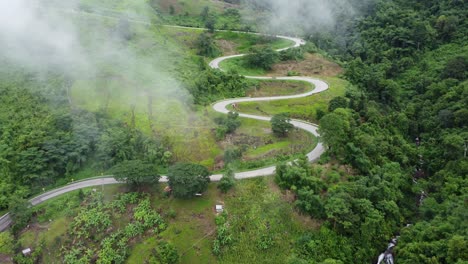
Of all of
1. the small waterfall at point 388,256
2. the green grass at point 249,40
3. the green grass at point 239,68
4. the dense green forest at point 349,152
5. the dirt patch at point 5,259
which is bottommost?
the dirt patch at point 5,259

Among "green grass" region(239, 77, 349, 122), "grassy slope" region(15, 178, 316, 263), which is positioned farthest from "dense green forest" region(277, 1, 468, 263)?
"green grass" region(239, 77, 349, 122)

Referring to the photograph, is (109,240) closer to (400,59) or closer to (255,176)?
(255,176)

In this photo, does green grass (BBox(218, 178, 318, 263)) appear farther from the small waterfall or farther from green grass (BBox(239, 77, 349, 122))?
green grass (BBox(239, 77, 349, 122))

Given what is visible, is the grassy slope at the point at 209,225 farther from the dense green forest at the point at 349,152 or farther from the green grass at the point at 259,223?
the dense green forest at the point at 349,152

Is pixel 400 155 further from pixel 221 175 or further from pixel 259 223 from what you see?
pixel 221 175

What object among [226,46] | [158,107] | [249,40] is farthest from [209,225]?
[249,40]

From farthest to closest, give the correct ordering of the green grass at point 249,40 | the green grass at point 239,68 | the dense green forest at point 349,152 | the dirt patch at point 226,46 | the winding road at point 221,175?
the green grass at point 249,40 < the dirt patch at point 226,46 < the green grass at point 239,68 < the winding road at point 221,175 < the dense green forest at point 349,152

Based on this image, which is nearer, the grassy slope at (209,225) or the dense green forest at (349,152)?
the grassy slope at (209,225)

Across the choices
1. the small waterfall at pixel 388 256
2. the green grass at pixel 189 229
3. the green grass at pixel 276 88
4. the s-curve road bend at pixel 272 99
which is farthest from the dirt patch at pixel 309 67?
the small waterfall at pixel 388 256

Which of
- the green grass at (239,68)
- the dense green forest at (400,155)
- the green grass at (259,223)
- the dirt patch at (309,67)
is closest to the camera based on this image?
the green grass at (259,223)
